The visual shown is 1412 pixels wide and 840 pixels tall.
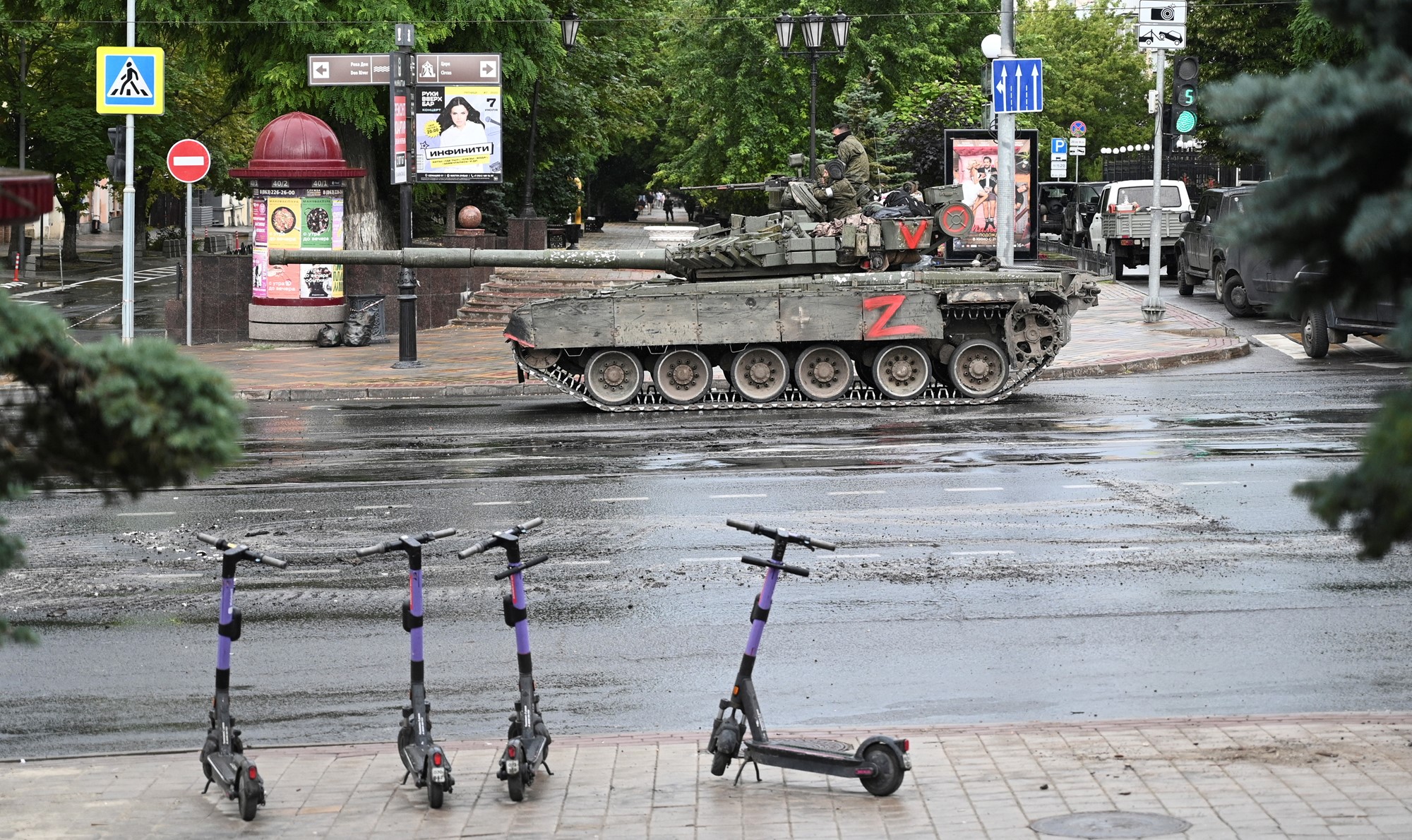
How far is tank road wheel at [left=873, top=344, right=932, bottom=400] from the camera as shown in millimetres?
19109

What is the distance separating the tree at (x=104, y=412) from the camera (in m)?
3.59

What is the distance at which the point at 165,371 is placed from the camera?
11.9 feet

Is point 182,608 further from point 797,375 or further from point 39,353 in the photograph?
point 797,375

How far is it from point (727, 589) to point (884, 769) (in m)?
3.60

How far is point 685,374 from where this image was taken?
19000 mm

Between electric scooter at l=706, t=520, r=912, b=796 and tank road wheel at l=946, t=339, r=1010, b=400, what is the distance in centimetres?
1292

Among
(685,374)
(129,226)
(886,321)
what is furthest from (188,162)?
(886,321)

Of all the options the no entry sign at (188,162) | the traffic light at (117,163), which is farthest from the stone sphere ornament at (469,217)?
the no entry sign at (188,162)

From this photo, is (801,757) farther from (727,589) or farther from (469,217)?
(469,217)

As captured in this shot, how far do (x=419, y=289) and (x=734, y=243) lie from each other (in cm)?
1128

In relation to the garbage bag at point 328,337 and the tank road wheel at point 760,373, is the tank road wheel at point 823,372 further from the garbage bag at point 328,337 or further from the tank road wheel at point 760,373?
the garbage bag at point 328,337

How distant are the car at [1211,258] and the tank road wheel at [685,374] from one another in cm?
1050

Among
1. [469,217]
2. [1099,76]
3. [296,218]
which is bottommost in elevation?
[296,218]

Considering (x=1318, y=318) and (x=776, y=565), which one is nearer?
(x=776, y=565)
